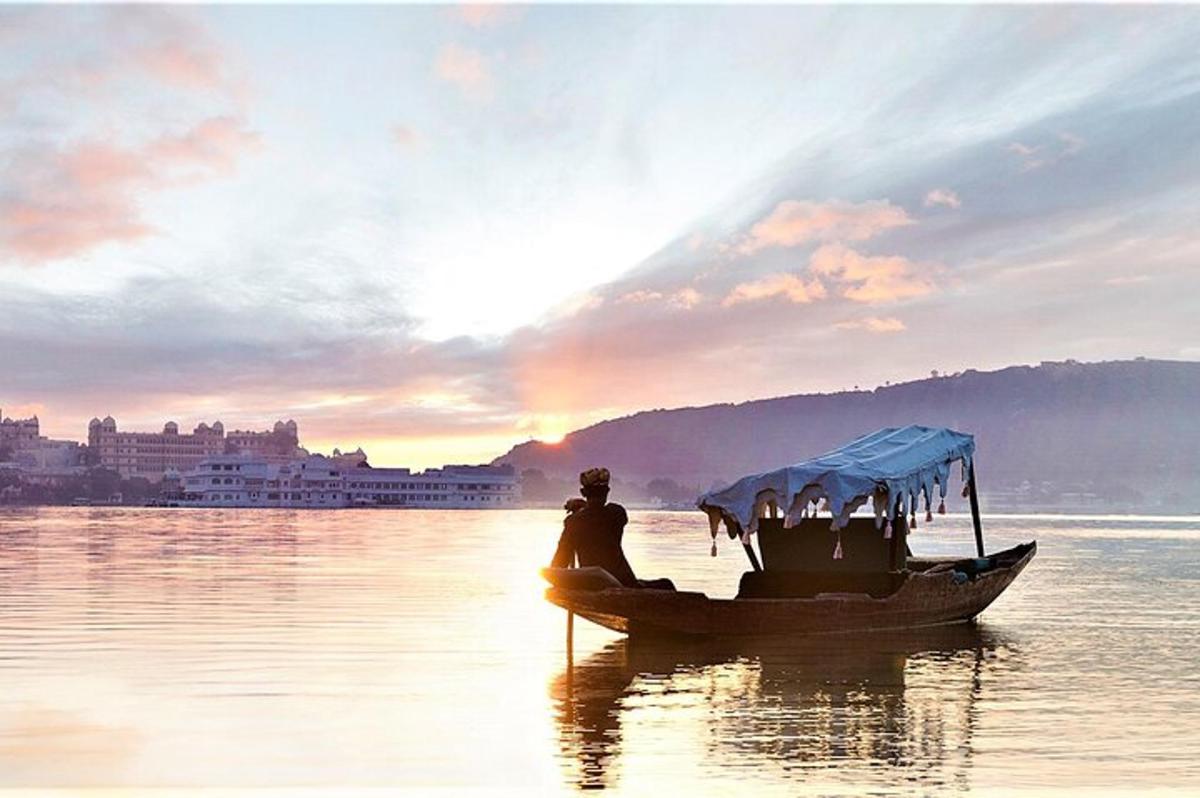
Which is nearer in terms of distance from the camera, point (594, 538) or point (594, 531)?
point (594, 531)

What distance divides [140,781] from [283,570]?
3706 cm

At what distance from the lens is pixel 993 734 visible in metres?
15.0

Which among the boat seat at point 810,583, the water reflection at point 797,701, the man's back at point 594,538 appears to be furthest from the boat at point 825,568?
the water reflection at point 797,701

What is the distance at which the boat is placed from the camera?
23.0m

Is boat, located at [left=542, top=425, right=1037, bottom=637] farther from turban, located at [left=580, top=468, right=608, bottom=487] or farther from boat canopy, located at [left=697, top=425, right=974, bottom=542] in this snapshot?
turban, located at [left=580, top=468, right=608, bottom=487]

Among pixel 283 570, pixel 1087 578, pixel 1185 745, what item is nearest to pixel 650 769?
pixel 1185 745

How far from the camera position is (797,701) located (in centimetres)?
1741

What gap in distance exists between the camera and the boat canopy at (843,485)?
80.5 feet

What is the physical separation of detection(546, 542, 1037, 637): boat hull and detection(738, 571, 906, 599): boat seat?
0.62m

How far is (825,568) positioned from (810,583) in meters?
0.42

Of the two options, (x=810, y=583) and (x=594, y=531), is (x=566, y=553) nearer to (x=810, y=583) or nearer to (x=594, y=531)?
(x=594, y=531)

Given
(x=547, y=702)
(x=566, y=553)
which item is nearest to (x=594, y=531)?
(x=566, y=553)

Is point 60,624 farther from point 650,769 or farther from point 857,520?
point 650,769

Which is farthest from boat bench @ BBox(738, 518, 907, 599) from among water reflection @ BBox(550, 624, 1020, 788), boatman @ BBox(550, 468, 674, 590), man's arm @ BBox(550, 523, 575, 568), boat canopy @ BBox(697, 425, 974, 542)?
man's arm @ BBox(550, 523, 575, 568)
